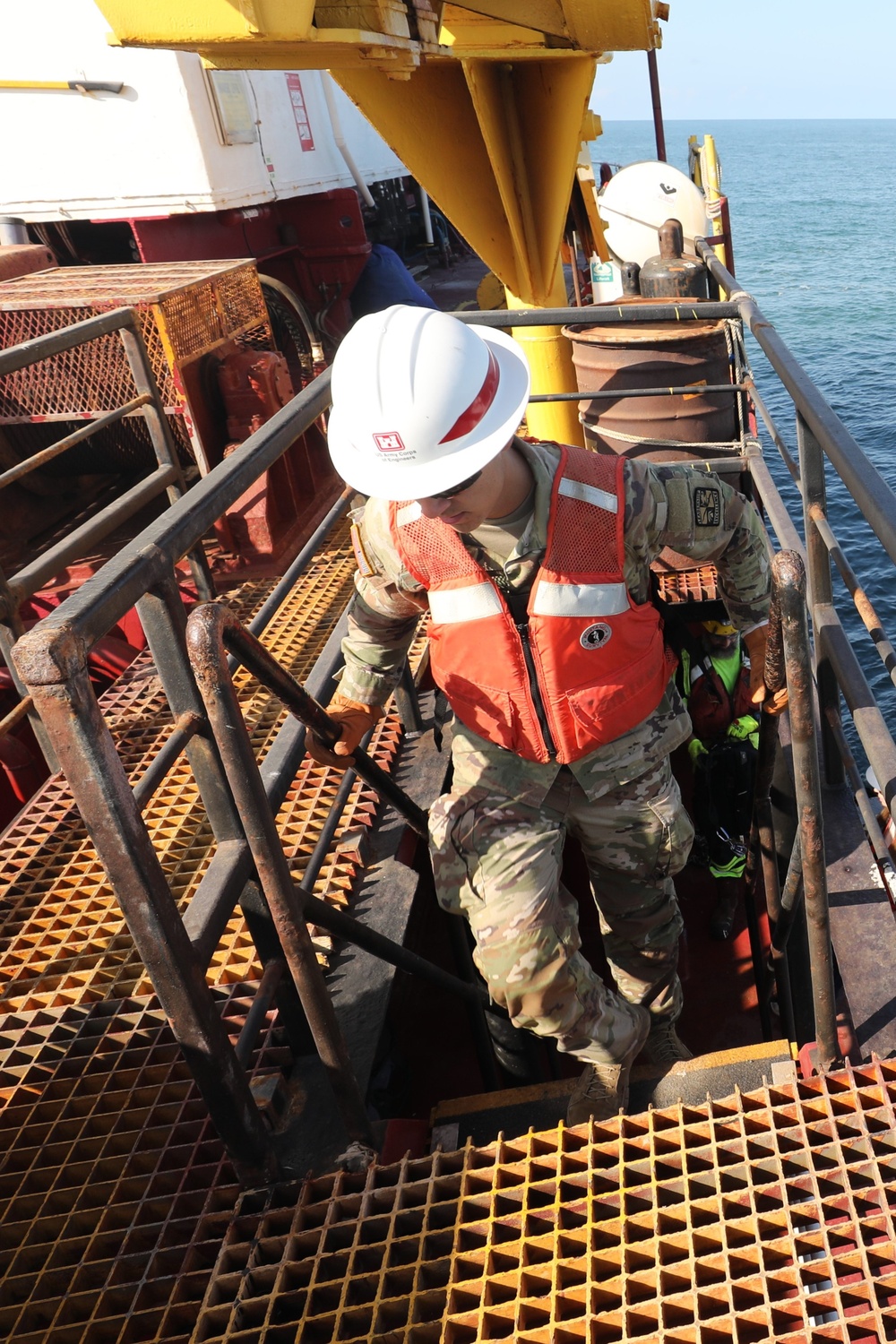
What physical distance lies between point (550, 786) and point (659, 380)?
3211 mm

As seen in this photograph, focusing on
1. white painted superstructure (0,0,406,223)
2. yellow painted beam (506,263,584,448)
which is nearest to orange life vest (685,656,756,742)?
yellow painted beam (506,263,584,448)

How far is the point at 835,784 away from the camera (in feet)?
10.2

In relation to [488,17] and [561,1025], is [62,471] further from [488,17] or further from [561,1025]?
[561,1025]

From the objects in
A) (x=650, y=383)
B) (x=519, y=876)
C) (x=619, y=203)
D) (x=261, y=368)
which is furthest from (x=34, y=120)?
(x=519, y=876)

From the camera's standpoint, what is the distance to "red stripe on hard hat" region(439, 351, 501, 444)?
83.2 inches

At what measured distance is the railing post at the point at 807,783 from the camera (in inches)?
71.9

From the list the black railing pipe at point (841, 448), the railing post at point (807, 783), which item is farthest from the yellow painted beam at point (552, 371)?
the railing post at point (807, 783)

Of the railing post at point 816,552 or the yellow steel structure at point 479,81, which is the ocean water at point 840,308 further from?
the railing post at point 816,552

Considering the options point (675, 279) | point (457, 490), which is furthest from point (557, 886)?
point (675, 279)

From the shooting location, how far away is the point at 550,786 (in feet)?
8.39

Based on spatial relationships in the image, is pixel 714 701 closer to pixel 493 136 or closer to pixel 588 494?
pixel 588 494

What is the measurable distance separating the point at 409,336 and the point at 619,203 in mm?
7539

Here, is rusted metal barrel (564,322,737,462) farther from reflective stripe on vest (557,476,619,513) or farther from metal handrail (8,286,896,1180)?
metal handrail (8,286,896,1180)

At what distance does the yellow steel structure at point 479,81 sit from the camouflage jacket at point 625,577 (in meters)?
1.76
